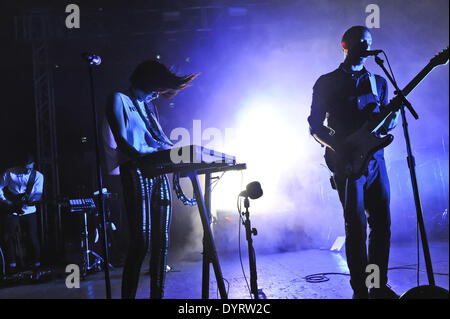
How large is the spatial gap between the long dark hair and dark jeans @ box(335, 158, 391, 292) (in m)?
1.52

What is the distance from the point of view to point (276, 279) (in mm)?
4027

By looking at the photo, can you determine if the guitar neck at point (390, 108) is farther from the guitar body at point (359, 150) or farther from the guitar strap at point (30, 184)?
the guitar strap at point (30, 184)

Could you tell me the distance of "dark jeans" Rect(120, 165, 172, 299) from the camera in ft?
6.70

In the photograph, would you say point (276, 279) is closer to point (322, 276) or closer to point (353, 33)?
point (322, 276)

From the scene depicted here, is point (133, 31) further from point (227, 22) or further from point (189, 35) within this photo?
point (227, 22)

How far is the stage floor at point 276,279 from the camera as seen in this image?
3344mm

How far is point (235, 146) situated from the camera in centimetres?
795

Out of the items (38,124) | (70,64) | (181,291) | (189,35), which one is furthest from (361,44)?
(70,64)

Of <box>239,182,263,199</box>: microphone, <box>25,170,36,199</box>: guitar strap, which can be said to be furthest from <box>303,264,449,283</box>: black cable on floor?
<box>25,170,36,199</box>: guitar strap

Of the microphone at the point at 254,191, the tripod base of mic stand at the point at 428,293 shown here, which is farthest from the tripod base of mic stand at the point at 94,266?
the tripod base of mic stand at the point at 428,293

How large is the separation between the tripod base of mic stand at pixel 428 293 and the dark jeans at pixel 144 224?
1.62 metres

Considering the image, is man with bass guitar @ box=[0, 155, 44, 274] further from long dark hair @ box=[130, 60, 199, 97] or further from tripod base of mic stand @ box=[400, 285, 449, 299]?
tripod base of mic stand @ box=[400, 285, 449, 299]

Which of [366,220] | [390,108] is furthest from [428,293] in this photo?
[390,108]

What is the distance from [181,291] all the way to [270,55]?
20.0 ft
